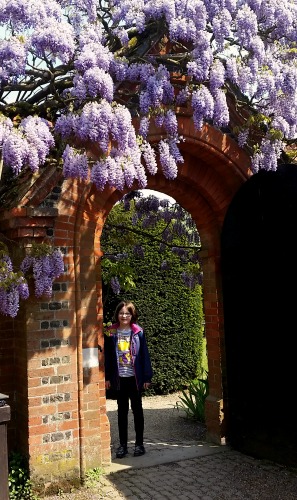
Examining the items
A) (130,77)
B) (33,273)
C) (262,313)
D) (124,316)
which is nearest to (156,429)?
(124,316)

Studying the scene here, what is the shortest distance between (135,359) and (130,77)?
2895 millimetres

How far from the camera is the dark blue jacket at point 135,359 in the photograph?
5586 mm

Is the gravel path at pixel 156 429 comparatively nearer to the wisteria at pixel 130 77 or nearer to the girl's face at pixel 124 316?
the girl's face at pixel 124 316

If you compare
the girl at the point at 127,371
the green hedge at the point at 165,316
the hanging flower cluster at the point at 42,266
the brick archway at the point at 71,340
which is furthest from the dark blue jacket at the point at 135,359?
the green hedge at the point at 165,316

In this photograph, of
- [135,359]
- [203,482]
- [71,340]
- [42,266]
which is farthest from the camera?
[135,359]

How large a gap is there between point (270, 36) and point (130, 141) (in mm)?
2123

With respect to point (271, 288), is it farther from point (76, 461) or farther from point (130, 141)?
point (76, 461)

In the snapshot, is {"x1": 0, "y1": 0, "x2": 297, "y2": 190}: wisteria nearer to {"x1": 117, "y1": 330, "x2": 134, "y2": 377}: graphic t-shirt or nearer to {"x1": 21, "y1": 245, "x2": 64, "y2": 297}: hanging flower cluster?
{"x1": 21, "y1": 245, "x2": 64, "y2": 297}: hanging flower cluster

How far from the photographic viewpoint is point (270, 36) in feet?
17.0

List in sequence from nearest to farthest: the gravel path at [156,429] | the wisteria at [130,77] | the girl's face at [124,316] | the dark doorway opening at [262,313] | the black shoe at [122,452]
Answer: the wisteria at [130,77], the gravel path at [156,429], the dark doorway opening at [262,313], the black shoe at [122,452], the girl's face at [124,316]

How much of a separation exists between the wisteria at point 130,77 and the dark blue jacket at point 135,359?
1.85 m

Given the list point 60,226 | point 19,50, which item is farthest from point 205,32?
point 60,226

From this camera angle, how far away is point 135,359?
557cm

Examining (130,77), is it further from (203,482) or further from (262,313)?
(203,482)
